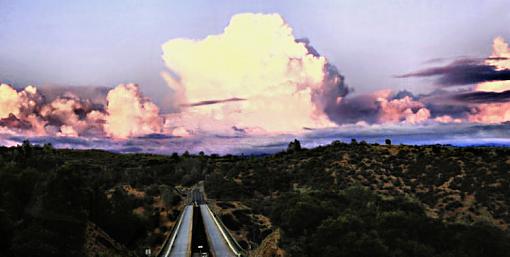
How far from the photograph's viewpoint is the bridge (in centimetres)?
6519

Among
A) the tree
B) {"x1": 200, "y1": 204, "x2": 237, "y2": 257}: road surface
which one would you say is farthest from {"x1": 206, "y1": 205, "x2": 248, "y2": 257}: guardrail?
the tree

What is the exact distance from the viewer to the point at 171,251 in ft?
219

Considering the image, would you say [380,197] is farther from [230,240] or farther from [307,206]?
[230,240]

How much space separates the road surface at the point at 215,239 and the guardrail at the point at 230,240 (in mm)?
487

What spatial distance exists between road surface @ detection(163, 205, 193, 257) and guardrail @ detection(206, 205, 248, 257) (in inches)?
176

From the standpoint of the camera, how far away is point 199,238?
253 ft

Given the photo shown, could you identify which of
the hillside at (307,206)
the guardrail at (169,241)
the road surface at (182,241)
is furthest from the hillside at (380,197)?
the guardrail at (169,241)

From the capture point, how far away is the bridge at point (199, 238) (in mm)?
65188

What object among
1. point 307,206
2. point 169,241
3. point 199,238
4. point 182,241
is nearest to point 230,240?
point 199,238

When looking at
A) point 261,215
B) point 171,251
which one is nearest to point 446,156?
point 261,215

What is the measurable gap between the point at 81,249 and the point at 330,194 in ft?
131

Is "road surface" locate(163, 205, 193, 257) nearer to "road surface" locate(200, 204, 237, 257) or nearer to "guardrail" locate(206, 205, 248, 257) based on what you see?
"road surface" locate(200, 204, 237, 257)

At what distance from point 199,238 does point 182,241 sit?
321 centimetres

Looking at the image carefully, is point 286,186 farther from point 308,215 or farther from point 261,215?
point 308,215
